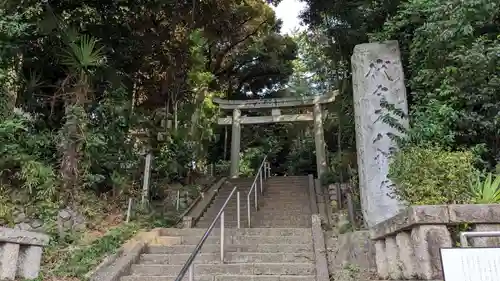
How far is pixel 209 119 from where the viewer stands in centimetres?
1337

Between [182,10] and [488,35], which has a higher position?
[182,10]

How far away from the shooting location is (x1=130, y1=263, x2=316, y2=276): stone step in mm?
4391

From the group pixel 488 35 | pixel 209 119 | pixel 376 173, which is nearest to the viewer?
pixel 488 35

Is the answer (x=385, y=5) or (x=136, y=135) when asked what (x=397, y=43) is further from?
(x=136, y=135)

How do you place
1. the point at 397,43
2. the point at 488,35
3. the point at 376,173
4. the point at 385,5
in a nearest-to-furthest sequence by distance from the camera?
→ 1. the point at 488,35
2. the point at 376,173
3. the point at 397,43
4. the point at 385,5

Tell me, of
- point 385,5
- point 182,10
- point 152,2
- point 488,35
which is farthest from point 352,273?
point 182,10

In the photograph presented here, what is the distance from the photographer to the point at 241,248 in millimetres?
5141

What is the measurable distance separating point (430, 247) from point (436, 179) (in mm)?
938

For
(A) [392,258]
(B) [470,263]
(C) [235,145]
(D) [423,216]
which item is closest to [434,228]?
(D) [423,216]

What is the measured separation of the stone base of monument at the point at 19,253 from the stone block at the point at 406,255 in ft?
9.70

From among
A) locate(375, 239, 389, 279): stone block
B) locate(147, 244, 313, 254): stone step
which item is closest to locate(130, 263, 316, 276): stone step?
locate(147, 244, 313, 254): stone step

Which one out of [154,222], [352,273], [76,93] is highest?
[76,93]

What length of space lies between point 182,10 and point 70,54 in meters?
3.88

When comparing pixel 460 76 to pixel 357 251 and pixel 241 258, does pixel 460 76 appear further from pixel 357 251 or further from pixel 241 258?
pixel 241 258
